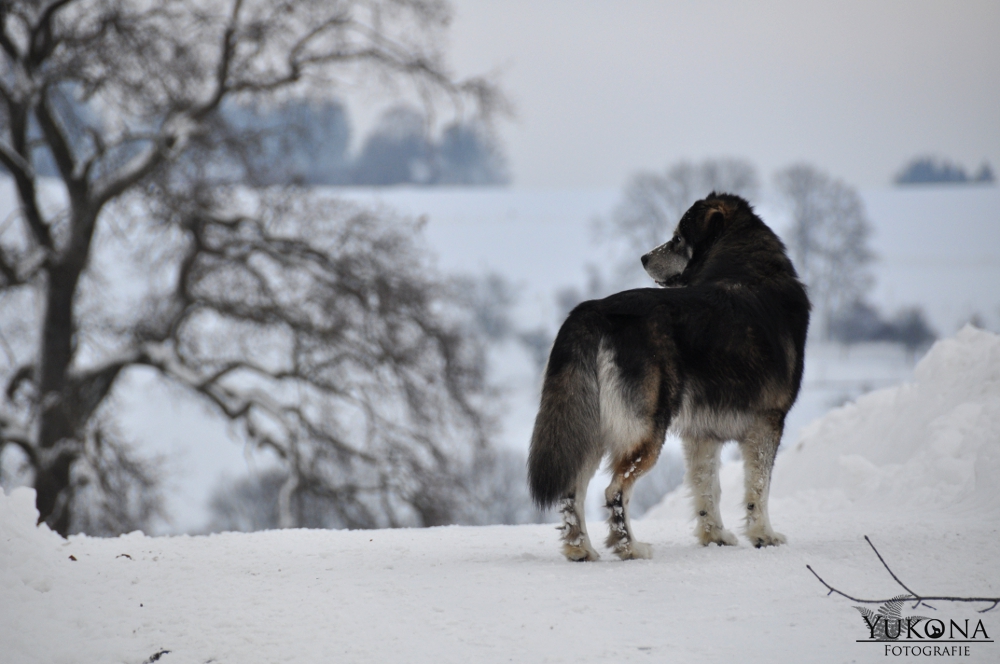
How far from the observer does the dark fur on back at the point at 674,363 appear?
14.3 feet

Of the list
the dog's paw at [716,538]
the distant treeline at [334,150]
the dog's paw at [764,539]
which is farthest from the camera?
the distant treeline at [334,150]

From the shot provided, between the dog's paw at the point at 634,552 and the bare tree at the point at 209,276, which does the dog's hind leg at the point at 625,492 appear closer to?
the dog's paw at the point at 634,552

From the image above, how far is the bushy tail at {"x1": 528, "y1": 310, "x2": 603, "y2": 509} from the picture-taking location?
4.30 m

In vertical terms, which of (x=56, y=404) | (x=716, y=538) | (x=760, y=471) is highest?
(x=760, y=471)

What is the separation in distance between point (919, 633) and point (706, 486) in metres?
1.95

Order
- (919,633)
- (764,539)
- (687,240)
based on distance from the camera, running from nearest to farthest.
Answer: (919,633)
(764,539)
(687,240)

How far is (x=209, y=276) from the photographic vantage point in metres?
12.8

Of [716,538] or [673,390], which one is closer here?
[673,390]

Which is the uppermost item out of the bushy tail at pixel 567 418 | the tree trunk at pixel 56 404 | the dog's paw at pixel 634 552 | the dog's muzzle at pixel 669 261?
the dog's muzzle at pixel 669 261

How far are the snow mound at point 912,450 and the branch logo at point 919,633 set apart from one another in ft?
8.95

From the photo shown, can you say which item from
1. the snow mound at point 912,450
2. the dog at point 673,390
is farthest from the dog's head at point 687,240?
the snow mound at point 912,450

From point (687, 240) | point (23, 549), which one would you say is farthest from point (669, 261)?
point (23, 549)

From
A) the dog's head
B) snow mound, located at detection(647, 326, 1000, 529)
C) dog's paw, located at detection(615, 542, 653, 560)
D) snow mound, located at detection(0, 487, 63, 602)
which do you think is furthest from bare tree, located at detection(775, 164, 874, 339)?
snow mound, located at detection(0, 487, 63, 602)

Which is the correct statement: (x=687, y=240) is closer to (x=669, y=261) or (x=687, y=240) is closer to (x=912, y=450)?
(x=669, y=261)
